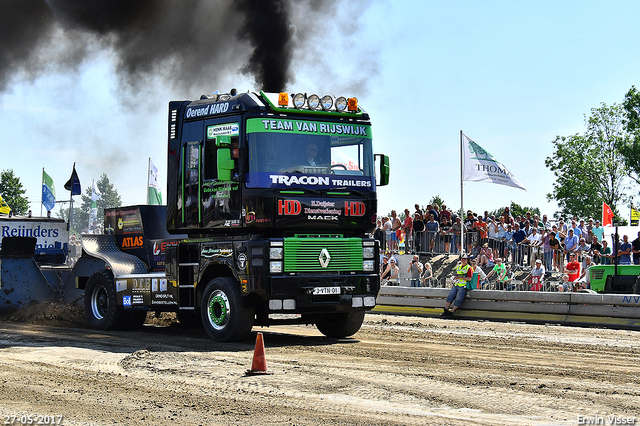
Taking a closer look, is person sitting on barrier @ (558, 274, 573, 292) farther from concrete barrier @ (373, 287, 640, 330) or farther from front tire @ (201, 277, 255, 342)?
front tire @ (201, 277, 255, 342)

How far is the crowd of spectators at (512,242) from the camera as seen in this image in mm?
19688

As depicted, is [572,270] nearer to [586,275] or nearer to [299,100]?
[586,275]

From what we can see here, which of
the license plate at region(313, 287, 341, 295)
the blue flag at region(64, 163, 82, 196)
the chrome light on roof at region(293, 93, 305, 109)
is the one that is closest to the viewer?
the license plate at region(313, 287, 341, 295)

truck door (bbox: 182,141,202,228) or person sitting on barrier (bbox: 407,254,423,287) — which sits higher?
truck door (bbox: 182,141,202,228)

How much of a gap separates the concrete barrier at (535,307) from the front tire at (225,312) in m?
6.58

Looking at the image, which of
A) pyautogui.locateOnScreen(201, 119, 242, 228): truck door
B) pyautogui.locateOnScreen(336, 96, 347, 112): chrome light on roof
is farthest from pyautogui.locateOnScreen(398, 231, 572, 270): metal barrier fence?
pyautogui.locateOnScreen(201, 119, 242, 228): truck door

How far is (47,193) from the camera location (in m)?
31.2

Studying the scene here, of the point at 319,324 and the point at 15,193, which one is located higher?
the point at 15,193

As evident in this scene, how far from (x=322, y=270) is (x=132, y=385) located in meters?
4.04

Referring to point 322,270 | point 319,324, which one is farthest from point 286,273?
point 319,324

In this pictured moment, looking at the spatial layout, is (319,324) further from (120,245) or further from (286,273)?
(120,245)

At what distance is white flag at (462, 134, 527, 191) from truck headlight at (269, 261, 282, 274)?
12.8 m

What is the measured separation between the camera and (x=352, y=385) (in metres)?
7.95

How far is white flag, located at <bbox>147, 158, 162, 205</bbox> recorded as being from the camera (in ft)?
89.1
